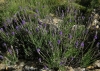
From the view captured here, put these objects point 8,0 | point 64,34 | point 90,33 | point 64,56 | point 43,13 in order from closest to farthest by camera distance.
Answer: point 64,56 → point 64,34 → point 90,33 → point 43,13 → point 8,0

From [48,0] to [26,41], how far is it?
2.15 meters

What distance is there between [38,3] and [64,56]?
83.8 inches

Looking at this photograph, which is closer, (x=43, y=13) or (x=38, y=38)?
(x=38, y=38)

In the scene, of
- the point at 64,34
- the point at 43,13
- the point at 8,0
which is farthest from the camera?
the point at 8,0

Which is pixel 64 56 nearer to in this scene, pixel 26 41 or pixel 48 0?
pixel 26 41

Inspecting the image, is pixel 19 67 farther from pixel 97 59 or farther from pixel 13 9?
pixel 13 9

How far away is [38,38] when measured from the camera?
3.88 metres

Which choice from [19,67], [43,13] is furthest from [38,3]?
[19,67]

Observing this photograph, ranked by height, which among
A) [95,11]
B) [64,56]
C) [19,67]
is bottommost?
[19,67]

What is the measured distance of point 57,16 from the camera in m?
5.11

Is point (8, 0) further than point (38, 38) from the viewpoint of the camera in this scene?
Yes

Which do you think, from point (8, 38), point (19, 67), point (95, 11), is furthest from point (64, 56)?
point (95, 11)

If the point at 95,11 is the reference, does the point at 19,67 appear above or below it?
below

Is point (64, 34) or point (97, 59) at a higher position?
point (64, 34)
